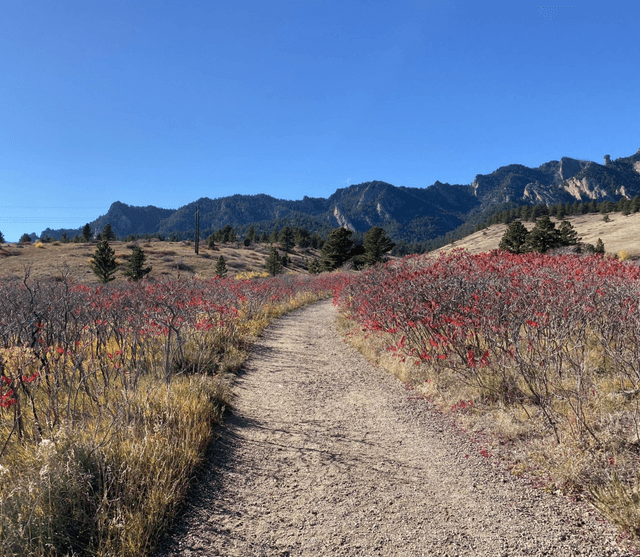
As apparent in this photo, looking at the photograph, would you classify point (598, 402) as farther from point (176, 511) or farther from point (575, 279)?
point (176, 511)

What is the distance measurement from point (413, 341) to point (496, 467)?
3.66 m

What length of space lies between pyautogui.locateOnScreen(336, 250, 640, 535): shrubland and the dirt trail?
36 cm

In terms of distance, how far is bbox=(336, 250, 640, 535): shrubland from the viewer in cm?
343

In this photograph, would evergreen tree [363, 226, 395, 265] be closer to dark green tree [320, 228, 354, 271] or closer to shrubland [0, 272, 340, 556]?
dark green tree [320, 228, 354, 271]

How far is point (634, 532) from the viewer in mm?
2602

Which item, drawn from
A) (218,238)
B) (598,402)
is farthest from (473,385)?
(218,238)

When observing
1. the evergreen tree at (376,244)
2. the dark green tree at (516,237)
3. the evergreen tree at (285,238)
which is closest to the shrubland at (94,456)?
the evergreen tree at (376,244)

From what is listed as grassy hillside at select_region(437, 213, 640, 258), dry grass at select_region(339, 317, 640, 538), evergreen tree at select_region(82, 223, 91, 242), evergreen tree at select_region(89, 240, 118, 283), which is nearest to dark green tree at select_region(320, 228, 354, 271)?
grassy hillside at select_region(437, 213, 640, 258)

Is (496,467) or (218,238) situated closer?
(496,467)

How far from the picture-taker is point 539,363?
167 inches

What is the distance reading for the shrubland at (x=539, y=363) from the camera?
11.3ft

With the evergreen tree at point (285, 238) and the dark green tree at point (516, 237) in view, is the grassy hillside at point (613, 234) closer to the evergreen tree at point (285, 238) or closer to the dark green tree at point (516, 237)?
the dark green tree at point (516, 237)

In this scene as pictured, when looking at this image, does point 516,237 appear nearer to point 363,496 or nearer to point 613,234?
point 613,234

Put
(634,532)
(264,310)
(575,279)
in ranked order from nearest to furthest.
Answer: (634,532) < (575,279) < (264,310)
